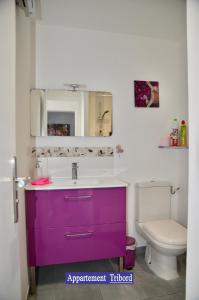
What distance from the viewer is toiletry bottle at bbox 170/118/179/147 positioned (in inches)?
90.8

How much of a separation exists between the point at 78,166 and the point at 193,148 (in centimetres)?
148

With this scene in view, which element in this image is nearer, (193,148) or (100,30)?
(193,148)

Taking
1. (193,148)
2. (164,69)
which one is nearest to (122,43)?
(164,69)

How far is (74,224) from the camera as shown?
69.4 inches

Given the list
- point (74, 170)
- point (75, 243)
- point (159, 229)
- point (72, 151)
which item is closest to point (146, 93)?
point (72, 151)

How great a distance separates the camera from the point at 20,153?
57.3 inches

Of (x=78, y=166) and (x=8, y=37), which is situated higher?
(x=8, y=37)

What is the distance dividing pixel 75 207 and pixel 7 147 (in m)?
0.95

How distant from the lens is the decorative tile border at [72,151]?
2.09 m

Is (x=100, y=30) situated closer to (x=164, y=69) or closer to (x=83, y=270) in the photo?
(x=164, y=69)

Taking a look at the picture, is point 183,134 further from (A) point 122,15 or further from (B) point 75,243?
(B) point 75,243

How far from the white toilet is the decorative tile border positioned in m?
0.51

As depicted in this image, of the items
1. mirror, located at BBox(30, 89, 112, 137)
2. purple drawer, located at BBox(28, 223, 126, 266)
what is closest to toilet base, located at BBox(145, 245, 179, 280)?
purple drawer, located at BBox(28, 223, 126, 266)

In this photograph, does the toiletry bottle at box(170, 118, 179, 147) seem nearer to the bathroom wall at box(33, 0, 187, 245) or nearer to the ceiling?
the bathroom wall at box(33, 0, 187, 245)
